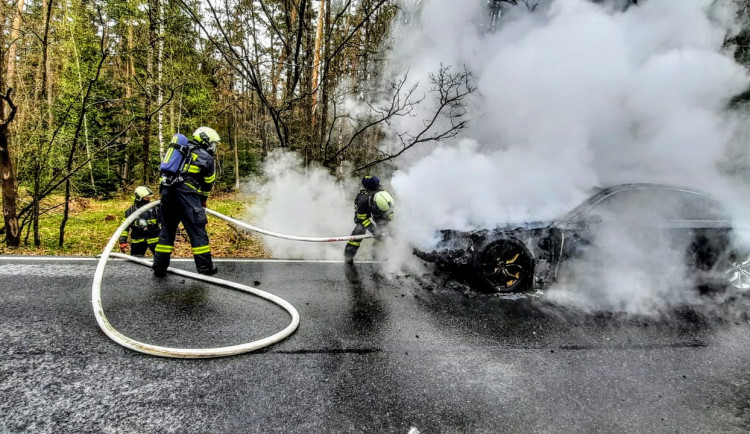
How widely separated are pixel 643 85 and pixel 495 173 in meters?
2.30

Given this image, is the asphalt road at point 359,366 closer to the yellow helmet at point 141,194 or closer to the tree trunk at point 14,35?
the yellow helmet at point 141,194

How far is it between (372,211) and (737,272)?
4938 millimetres

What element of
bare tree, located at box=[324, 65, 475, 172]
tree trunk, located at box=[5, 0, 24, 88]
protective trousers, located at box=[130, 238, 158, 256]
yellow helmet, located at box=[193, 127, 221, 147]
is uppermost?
tree trunk, located at box=[5, 0, 24, 88]

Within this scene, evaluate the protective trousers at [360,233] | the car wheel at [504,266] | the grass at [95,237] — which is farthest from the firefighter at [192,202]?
the car wheel at [504,266]

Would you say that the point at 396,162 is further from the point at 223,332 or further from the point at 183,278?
the point at 223,332

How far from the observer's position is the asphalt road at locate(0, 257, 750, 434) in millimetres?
2266

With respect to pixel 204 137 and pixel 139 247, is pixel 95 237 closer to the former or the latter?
pixel 139 247

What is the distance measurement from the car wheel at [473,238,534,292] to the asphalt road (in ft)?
0.81

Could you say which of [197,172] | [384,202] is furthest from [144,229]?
[384,202]

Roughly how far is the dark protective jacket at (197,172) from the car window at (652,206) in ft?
15.7

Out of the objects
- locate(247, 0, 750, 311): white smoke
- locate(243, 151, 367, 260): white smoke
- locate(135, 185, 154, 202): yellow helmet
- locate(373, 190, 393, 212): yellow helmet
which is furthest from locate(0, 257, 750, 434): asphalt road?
locate(243, 151, 367, 260): white smoke

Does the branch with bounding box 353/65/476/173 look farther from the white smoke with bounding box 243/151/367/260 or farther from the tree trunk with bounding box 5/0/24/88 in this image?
the tree trunk with bounding box 5/0/24/88

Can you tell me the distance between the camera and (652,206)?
471cm

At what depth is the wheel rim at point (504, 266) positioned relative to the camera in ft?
14.9
